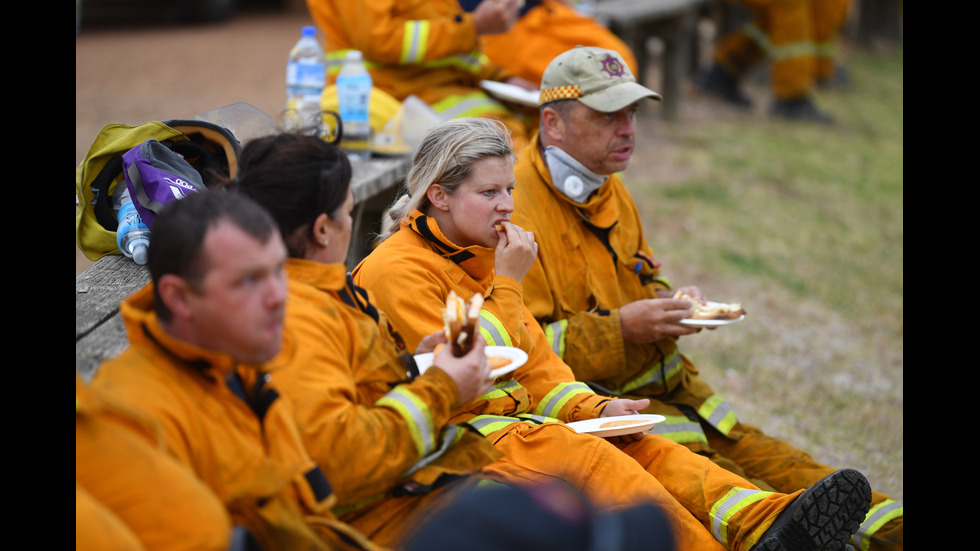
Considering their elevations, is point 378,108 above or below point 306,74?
below

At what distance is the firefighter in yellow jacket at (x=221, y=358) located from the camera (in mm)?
1764

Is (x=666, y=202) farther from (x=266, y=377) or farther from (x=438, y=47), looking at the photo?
(x=266, y=377)

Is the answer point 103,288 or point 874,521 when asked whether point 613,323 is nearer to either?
point 874,521

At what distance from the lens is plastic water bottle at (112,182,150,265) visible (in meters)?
2.84

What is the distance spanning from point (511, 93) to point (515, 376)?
266cm

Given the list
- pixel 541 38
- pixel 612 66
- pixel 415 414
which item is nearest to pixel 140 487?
pixel 415 414

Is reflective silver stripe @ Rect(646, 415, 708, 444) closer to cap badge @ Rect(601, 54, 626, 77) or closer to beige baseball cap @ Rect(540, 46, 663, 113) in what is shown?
beige baseball cap @ Rect(540, 46, 663, 113)

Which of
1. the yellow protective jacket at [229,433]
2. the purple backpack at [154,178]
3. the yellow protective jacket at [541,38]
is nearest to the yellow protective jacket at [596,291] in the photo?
the purple backpack at [154,178]

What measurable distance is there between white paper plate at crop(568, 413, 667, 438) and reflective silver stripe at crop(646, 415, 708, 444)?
0.57m

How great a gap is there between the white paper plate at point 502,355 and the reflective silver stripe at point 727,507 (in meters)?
0.89

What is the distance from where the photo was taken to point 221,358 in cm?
179

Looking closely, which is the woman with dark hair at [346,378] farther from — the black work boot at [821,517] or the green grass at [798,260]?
the green grass at [798,260]

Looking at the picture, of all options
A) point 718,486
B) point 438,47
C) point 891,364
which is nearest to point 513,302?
point 718,486
